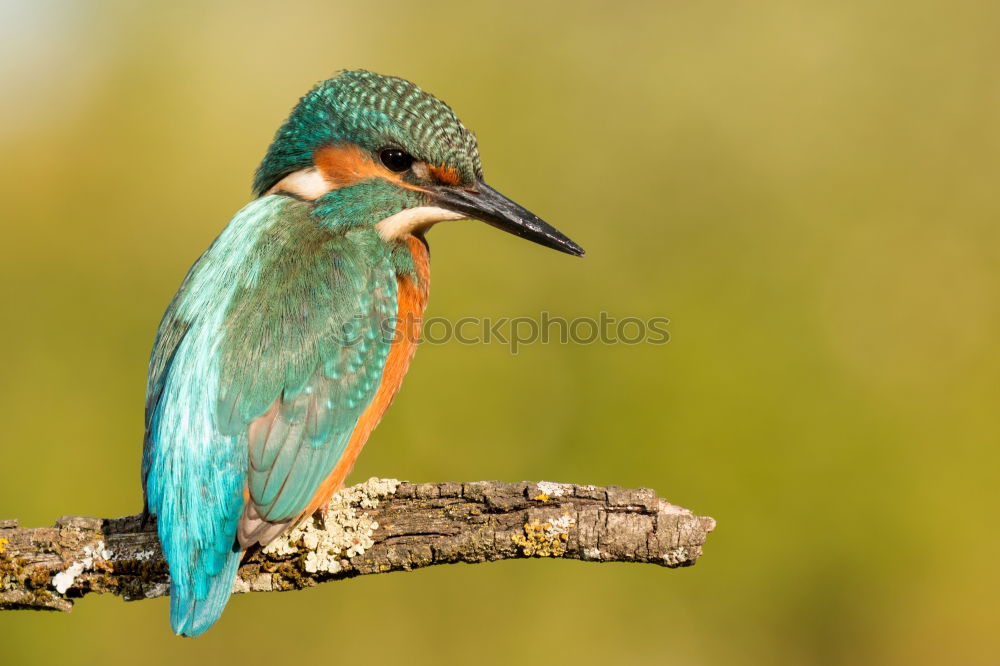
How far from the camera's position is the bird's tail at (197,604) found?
2.36 m

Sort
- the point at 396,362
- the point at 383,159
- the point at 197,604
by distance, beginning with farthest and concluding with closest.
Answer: the point at 383,159, the point at 396,362, the point at 197,604

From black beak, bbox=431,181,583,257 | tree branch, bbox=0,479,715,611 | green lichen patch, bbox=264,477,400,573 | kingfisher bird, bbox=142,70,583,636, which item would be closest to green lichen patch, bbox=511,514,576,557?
tree branch, bbox=0,479,715,611

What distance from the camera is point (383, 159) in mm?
2967

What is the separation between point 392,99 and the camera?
2928 mm

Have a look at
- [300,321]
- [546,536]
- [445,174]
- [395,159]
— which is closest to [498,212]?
[445,174]

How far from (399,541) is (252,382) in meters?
0.58

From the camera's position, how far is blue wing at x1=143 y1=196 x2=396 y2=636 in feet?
7.89

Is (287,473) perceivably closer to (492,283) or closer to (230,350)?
(230,350)

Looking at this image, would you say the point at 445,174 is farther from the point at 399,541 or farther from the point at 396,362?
the point at 399,541

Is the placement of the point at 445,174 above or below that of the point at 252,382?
above

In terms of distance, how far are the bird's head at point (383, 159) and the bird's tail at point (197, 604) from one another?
1109 mm

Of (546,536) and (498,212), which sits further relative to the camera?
(498,212)

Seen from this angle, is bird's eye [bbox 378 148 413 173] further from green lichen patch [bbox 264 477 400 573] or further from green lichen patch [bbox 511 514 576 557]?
green lichen patch [bbox 511 514 576 557]

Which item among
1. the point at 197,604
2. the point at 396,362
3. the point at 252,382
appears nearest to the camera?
the point at 197,604
